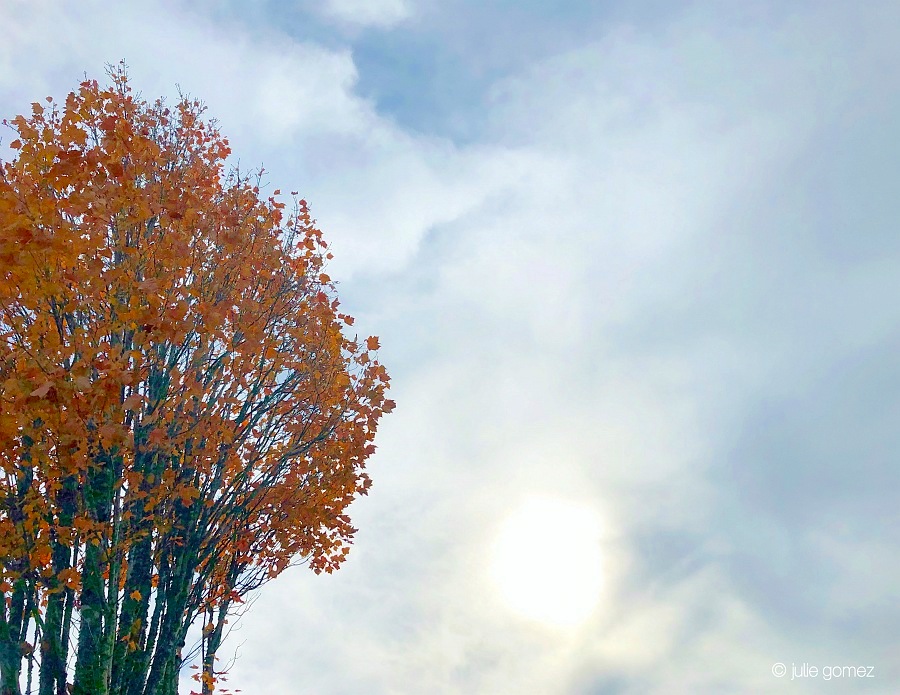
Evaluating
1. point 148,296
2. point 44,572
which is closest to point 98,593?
point 44,572

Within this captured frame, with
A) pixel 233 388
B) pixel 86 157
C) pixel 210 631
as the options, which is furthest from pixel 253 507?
pixel 86 157

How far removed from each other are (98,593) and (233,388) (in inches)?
148

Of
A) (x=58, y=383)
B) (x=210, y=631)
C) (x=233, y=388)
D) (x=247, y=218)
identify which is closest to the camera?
(x=58, y=383)

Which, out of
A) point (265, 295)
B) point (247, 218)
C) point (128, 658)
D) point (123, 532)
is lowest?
point (128, 658)

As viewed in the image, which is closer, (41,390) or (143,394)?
(41,390)

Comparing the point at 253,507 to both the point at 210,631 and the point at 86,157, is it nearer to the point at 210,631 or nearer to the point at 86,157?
the point at 210,631

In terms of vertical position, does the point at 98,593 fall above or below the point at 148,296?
below

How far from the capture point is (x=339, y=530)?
626 inches

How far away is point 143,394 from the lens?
11516mm

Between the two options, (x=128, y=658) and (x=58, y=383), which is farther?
(x=128, y=658)

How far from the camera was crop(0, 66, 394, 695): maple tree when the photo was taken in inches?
382

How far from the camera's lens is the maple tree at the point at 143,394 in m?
9.70

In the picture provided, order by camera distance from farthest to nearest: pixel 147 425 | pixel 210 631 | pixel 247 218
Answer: pixel 210 631 → pixel 247 218 → pixel 147 425

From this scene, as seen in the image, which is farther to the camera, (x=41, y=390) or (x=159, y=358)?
(x=159, y=358)
